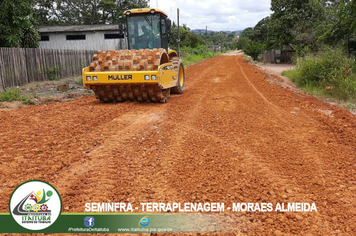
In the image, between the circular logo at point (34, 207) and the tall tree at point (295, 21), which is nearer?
the circular logo at point (34, 207)

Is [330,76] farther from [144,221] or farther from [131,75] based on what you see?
[144,221]

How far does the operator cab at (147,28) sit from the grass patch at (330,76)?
5.72 m

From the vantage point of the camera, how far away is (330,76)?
32.2 ft

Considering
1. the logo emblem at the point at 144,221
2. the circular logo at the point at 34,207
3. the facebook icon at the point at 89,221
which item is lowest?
the logo emblem at the point at 144,221

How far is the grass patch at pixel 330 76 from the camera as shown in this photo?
8.74m

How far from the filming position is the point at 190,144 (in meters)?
4.43

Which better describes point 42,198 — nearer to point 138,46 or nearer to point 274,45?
point 138,46

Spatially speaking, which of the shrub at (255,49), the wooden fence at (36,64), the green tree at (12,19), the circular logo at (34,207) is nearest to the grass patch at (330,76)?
the circular logo at (34,207)

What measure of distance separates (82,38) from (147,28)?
64.7ft

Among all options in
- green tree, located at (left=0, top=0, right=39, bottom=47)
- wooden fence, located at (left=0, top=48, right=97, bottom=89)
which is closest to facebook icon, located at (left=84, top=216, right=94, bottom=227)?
wooden fence, located at (left=0, top=48, right=97, bottom=89)

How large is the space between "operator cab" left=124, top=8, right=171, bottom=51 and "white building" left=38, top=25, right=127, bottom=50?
17.5 meters

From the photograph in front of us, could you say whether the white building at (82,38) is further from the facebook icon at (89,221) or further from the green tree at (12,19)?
the facebook icon at (89,221)

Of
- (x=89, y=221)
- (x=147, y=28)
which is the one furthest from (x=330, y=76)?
(x=89, y=221)

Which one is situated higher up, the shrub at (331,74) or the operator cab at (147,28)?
the operator cab at (147,28)
